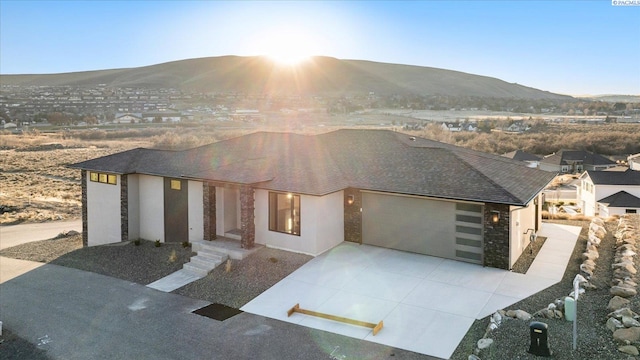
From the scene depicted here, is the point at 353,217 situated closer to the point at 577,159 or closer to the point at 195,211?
the point at 195,211

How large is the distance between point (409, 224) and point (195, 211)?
7590 mm

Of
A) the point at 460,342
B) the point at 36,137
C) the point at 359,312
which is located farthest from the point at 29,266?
the point at 36,137

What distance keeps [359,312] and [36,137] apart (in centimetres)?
7110

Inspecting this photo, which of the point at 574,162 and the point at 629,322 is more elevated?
the point at 574,162

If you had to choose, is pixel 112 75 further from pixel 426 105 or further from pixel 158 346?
pixel 158 346

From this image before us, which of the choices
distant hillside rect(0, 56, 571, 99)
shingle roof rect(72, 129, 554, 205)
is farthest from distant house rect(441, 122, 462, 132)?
shingle roof rect(72, 129, 554, 205)

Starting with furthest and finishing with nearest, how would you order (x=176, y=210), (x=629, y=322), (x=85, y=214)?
(x=85, y=214) < (x=176, y=210) < (x=629, y=322)

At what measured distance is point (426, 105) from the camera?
77438mm

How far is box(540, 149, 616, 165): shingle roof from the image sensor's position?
59312 mm

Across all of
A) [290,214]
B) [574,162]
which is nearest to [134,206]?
[290,214]

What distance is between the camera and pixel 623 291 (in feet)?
33.2

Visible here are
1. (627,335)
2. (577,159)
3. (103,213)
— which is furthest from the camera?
(577,159)

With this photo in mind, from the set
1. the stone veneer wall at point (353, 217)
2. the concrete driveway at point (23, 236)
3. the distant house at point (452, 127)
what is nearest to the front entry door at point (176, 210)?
the concrete driveway at point (23, 236)

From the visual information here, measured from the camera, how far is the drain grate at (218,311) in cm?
1113
